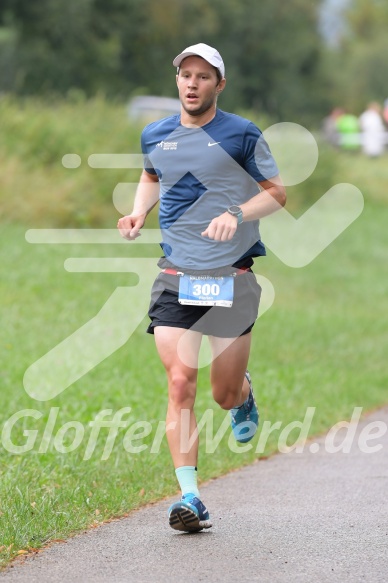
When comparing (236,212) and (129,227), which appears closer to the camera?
(236,212)

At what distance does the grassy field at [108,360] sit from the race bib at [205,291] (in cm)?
124

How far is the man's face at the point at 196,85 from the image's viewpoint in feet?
21.7

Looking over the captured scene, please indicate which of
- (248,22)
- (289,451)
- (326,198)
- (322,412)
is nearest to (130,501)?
(289,451)

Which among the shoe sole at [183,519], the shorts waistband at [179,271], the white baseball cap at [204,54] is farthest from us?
the shorts waistband at [179,271]

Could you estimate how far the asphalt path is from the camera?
553cm

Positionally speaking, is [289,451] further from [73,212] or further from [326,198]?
[326,198]

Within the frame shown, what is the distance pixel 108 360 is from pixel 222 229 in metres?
6.78

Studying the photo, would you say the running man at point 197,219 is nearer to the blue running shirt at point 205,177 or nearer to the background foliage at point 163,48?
the blue running shirt at point 205,177

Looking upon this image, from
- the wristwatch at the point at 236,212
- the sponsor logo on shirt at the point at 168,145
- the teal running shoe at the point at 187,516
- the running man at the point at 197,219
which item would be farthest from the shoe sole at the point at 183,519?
the sponsor logo on shirt at the point at 168,145

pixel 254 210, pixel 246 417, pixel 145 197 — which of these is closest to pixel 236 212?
pixel 254 210

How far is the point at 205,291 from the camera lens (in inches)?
262

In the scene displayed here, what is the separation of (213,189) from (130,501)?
1.87 metres

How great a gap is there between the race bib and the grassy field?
4.08 ft

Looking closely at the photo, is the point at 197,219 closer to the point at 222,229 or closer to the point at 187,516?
the point at 222,229
